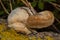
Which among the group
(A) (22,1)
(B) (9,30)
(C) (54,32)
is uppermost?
(A) (22,1)

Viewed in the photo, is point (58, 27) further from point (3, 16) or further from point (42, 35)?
point (3, 16)

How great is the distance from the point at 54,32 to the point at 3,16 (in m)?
0.36

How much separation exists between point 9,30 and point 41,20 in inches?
8.1

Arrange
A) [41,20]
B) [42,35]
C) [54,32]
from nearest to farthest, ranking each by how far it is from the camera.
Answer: [41,20] < [42,35] < [54,32]

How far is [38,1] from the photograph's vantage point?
1.22m

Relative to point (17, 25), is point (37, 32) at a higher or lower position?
lower

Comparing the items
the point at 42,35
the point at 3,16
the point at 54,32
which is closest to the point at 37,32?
the point at 42,35

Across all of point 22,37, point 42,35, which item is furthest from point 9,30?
point 42,35

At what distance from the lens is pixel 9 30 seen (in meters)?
1.11

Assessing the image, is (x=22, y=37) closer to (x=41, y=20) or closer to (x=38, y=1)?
(x=41, y=20)

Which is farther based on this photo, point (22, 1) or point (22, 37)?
point (22, 1)

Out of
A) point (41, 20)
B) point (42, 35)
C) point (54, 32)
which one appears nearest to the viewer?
point (41, 20)

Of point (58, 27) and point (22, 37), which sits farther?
point (58, 27)

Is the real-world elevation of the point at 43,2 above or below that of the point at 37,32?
above
